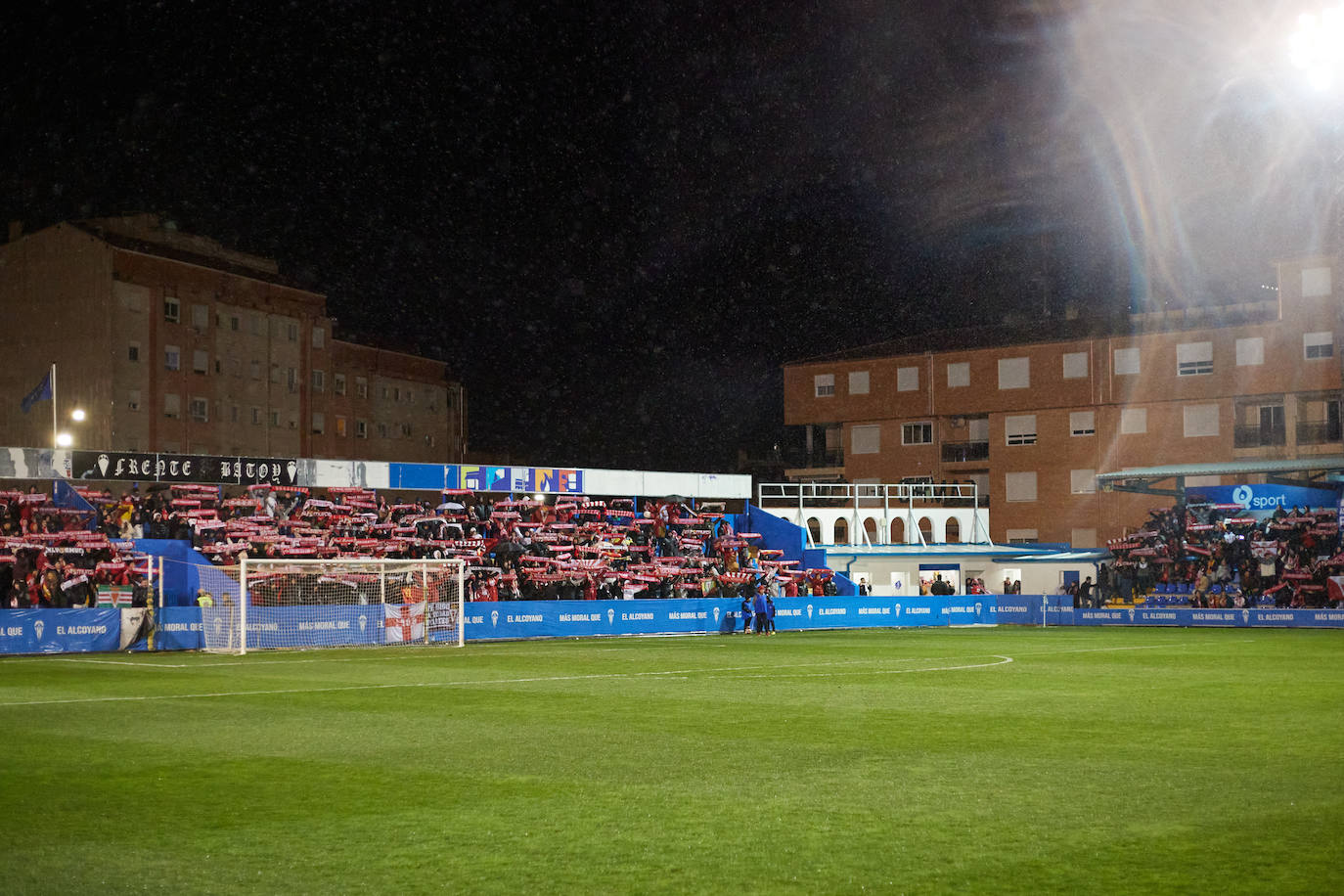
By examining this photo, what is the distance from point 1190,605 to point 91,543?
3624 cm

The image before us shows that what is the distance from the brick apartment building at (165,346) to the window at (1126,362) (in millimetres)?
42352

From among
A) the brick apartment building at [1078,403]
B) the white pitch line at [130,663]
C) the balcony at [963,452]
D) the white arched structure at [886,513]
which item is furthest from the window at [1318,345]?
the white pitch line at [130,663]

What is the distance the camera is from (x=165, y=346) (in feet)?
216

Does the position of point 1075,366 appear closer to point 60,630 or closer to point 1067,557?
point 1067,557

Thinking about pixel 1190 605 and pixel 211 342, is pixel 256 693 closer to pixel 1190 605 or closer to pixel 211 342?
pixel 1190 605

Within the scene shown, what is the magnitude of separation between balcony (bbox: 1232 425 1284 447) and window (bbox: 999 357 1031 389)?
10.9 metres

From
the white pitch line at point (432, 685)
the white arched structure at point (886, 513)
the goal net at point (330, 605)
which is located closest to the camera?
the white pitch line at point (432, 685)

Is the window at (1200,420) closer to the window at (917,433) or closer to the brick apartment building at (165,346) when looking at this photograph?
the window at (917,433)

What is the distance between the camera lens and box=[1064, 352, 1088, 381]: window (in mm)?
72438

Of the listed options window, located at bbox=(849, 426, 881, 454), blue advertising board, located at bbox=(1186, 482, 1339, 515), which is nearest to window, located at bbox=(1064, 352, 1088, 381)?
window, located at bbox=(849, 426, 881, 454)

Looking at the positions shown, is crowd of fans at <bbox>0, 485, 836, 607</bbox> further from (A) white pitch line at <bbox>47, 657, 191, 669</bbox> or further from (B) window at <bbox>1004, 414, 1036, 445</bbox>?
(B) window at <bbox>1004, 414, 1036, 445</bbox>

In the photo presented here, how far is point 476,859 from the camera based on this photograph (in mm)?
8000

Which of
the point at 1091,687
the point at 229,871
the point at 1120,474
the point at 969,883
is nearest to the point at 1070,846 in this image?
the point at 969,883

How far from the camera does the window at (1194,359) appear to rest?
68.8 m
